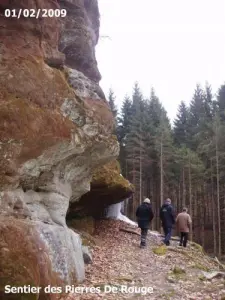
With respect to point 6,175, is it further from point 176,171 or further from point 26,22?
point 176,171

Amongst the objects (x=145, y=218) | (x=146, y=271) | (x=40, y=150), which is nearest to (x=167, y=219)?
(x=145, y=218)

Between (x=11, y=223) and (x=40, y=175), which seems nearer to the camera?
(x=11, y=223)

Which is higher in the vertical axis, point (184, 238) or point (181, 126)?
point (181, 126)

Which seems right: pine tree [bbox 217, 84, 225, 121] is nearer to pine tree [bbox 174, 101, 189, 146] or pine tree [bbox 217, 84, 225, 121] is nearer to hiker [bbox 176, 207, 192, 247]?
pine tree [bbox 174, 101, 189, 146]

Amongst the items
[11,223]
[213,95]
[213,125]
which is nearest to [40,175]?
[11,223]

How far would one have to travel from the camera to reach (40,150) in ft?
26.5

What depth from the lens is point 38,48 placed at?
988 cm

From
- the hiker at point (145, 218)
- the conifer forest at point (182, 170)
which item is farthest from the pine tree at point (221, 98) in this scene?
the hiker at point (145, 218)

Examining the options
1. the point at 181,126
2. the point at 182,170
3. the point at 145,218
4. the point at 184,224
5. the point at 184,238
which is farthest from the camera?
the point at 181,126

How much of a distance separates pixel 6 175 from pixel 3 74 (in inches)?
99.0

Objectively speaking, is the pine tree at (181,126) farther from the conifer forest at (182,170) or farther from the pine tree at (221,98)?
the pine tree at (221,98)

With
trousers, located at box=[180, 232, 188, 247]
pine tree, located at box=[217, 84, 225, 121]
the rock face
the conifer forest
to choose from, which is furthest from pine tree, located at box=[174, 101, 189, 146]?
the rock face

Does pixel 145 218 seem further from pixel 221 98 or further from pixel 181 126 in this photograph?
pixel 221 98

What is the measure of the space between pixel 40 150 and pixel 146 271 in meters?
5.43
